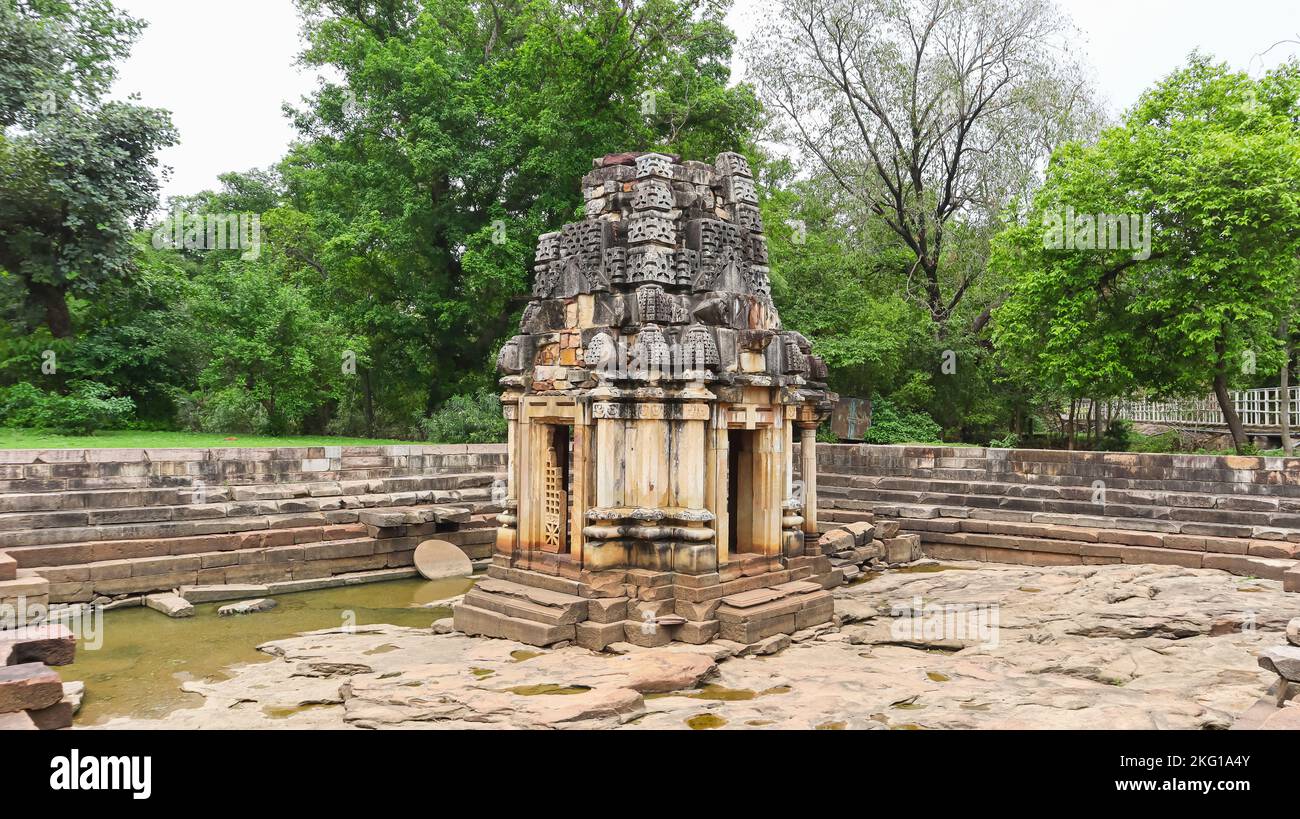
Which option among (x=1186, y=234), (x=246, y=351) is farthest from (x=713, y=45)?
(x=246, y=351)

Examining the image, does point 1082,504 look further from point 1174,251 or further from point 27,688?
point 27,688

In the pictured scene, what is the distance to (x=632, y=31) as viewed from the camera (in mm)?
21000

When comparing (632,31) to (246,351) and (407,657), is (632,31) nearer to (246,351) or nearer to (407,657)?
(246,351)

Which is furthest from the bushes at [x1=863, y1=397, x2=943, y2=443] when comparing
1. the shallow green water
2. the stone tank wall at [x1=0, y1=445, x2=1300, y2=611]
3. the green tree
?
the shallow green water

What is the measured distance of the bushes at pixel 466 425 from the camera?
20.0 m

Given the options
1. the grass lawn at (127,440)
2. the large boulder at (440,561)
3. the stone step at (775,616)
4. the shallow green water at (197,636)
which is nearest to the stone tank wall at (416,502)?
the large boulder at (440,561)

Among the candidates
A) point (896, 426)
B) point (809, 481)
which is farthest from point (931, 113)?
point (809, 481)

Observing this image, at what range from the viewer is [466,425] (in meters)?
20.1

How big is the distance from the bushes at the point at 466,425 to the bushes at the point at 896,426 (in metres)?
10.3

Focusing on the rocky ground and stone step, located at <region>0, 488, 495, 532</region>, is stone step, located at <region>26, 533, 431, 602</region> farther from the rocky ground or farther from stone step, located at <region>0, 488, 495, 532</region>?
the rocky ground

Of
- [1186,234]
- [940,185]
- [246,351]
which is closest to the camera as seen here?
[1186,234]

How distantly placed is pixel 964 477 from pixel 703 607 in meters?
9.61

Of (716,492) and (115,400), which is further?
(115,400)

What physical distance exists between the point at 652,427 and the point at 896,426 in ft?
51.8
